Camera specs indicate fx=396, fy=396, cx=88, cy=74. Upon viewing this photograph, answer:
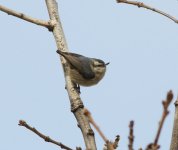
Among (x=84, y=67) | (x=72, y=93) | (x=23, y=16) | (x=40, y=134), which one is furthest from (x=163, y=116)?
(x=84, y=67)

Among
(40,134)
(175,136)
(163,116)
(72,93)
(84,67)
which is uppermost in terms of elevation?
(84,67)

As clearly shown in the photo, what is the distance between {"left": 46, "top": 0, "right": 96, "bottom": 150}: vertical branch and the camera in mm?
3224

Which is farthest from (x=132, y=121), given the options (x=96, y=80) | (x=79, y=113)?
(x=96, y=80)

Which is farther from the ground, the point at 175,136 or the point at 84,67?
the point at 84,67

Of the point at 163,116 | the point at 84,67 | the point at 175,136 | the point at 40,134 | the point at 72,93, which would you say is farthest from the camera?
the point at 84,67

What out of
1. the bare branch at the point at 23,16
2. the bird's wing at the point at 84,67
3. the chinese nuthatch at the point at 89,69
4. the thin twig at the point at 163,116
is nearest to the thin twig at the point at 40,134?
the thin twig at the point at 163,116

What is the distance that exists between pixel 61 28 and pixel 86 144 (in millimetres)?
2156

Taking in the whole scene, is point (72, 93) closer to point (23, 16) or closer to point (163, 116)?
point (23, 16)

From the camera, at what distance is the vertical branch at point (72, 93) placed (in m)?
3.22

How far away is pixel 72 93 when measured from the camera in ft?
14.2

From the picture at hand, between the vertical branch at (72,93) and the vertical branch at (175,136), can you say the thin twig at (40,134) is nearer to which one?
the vertical branch at (72,93)

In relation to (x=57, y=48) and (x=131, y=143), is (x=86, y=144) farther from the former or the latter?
(x=57, y=48)

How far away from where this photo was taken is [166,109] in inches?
56.4

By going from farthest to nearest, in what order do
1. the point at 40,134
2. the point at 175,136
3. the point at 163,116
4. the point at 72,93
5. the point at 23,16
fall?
the point at 23,16
the point at 72,93
the point at 40,134
the point at 175,136
the point at 163,116
